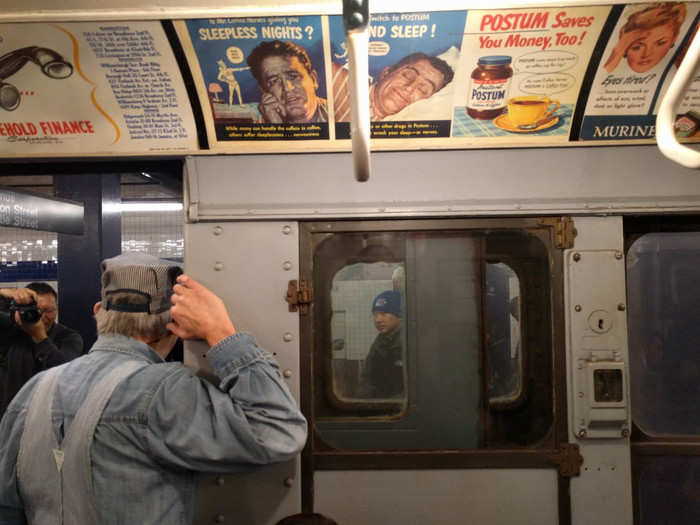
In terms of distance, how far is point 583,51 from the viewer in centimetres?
174

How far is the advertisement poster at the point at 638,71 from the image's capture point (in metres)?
1.66

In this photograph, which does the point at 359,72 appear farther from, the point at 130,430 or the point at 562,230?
the point at 562,230

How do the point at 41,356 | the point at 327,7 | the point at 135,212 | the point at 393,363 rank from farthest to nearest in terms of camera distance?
the point at 135,212 → the point at 41,356 → the point at 393,363 → the point at 327,7

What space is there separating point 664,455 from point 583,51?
6.34 ft

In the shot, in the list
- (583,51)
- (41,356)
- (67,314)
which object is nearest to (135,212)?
(67,314)

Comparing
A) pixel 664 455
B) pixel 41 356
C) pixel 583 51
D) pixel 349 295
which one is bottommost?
pixel 664 455

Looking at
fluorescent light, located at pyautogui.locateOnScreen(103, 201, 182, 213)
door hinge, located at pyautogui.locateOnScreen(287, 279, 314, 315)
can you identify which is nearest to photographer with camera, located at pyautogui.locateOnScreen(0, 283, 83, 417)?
door hinge, located at pyautogui.locateOnScreen(287, 279, 314, 315)

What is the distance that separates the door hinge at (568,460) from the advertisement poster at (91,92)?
2.18 m

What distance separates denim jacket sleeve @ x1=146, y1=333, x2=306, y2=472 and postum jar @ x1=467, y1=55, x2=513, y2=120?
1414mm

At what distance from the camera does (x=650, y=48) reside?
174 cm

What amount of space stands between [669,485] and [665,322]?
31.6 inches

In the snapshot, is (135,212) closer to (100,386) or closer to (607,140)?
(100,386)

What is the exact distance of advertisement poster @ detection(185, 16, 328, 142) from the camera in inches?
66.0

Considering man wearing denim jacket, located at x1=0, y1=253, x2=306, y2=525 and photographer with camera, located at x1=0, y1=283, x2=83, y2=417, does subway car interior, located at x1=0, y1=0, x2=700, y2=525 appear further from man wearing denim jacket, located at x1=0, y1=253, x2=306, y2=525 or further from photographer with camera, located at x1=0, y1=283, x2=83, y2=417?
photographer with camera, located at x1=0, y1=283, x2=83, y2=417
